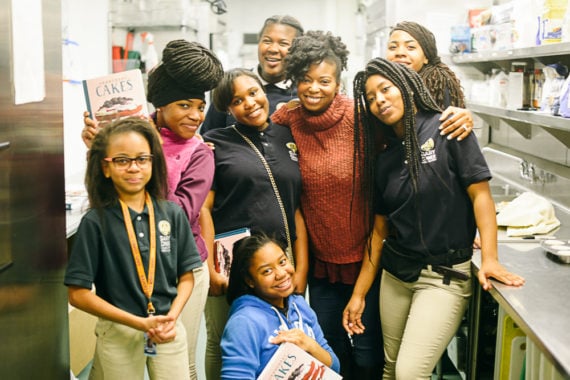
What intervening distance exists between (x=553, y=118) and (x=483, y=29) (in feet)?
4.22

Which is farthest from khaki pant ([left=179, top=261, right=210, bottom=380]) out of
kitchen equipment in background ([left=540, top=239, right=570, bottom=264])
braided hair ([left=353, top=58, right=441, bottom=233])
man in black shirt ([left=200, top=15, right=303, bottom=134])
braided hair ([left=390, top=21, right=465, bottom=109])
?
kitchen equipment in background ([left=540, top=239, right=570, bottom=264])

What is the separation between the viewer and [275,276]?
2109 mm

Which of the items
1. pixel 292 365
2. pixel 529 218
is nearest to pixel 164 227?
pixel 292 365

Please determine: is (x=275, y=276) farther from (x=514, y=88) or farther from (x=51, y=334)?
(x=514, y=88)

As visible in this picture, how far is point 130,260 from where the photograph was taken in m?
1.76

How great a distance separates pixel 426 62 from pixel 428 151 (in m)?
0.72

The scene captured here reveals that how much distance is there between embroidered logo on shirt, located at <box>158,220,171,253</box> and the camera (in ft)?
5.98

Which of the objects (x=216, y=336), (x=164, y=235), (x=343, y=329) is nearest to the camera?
(x=164, y=235)

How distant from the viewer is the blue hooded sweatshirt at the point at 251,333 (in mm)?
1964

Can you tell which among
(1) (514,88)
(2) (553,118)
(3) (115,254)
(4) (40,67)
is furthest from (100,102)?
(1) (514,88)

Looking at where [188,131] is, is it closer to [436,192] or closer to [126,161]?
[126,161]

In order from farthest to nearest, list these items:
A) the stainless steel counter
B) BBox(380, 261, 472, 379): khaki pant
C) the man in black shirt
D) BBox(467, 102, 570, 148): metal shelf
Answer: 1. the man in black shirt
2. BBox(467, 102, 570, 148): metal shelf
3. BBox(380, 261, 472, 379): khaki pant
4. the stainless steel counter

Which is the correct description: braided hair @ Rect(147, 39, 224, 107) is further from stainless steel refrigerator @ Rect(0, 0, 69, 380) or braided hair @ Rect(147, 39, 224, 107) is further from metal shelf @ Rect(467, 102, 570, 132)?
metal shelf @ Rect(467, 102, 570, 132)

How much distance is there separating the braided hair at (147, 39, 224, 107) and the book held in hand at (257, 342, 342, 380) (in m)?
0.87
